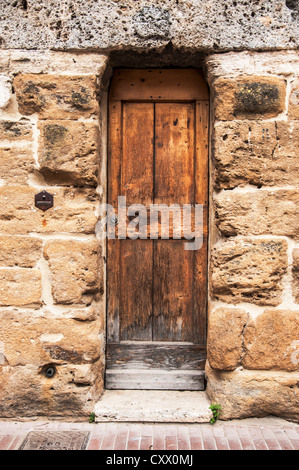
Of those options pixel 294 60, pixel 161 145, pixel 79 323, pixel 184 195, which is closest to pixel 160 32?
pixel 161 145

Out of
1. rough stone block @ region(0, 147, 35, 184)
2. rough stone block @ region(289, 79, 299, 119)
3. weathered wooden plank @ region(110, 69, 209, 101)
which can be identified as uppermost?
weathered wooden plank @ region(110, 69, 209, 101)

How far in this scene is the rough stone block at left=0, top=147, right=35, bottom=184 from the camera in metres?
2.24

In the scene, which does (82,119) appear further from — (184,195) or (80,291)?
(80,291)

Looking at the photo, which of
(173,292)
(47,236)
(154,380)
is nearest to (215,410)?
(154,380)

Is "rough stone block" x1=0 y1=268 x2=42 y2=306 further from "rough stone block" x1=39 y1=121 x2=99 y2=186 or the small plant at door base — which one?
the small plant at door base

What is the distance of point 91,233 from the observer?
228 cm

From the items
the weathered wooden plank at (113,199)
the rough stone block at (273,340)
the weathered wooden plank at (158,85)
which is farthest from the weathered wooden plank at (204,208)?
the weathered wooden plank at (113,199)

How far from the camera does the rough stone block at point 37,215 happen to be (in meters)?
2.24

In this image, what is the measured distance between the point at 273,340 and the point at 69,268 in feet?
4.36

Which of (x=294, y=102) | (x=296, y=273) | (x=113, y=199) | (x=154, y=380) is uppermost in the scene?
(x=294, y=102)

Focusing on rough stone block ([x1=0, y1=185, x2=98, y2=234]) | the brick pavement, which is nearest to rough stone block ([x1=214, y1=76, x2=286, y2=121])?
rough stone block ([x1=0, y1=185, x2=98, y2=234])

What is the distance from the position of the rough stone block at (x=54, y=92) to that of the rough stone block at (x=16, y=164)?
0.26m

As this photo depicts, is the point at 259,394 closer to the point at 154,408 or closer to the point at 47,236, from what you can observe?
the point at 154,408

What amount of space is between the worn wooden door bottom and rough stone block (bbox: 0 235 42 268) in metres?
0.82
